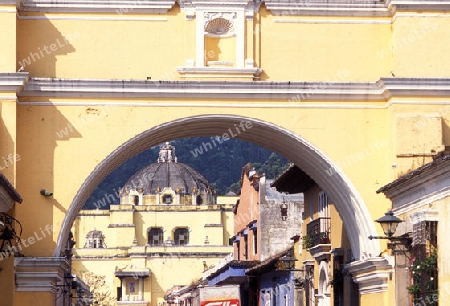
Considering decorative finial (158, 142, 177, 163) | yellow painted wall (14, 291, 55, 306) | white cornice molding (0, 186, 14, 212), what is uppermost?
decorative finial (158, 142, 177, 163)

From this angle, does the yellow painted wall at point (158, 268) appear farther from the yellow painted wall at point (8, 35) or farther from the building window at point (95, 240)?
the yellow painted wall at point (8, 35)

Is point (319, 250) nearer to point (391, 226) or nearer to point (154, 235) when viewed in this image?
point (391, 226)

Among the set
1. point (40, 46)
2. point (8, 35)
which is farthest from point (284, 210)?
point (8, 35)

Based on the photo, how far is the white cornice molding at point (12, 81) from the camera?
22000 millimetres

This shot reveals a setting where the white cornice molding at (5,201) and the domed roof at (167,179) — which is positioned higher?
the domed roof at (167,179)

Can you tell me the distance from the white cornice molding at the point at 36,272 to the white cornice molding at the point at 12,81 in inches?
110

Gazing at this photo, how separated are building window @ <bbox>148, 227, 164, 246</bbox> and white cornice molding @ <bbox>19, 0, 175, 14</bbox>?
217 feet

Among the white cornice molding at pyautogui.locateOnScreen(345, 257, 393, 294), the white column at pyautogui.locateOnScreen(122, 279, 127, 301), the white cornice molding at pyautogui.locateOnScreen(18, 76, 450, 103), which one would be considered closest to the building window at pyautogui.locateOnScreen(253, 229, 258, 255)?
the white cornice molding at pyautogui.locateOnScreen(345, 257, 393, 294)

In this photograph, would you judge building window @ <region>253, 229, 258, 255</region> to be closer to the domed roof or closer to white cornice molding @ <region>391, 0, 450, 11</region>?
white cornice molding @ <region>391, 0, 450, 11</region>

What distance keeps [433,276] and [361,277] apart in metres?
3.74

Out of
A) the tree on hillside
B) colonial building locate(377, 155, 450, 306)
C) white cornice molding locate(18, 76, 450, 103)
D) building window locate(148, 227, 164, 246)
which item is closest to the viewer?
colonial building locate(377, 155, 450, 306)

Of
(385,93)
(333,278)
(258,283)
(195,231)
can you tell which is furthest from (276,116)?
(195,231)

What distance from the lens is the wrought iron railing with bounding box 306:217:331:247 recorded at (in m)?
30.5

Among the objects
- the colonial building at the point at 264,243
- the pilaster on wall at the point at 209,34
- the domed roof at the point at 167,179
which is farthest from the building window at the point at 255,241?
the domed roof at the point at 167,179
